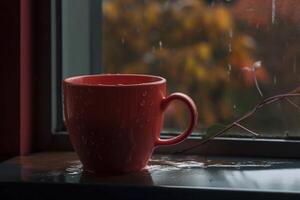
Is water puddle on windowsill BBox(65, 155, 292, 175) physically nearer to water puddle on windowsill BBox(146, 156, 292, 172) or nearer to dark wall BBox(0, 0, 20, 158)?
water puddle on windowsill BBox(146, 156, 292, 172)

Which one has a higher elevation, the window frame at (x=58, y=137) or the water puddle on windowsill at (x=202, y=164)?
the window frame at (x=58, y=137)

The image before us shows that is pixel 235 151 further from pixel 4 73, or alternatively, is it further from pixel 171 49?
pixel 4 73

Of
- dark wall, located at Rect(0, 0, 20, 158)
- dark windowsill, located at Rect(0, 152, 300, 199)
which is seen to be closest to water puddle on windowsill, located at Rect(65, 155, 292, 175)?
dark windowsill, located at Rect(0, 152, 300, 199)

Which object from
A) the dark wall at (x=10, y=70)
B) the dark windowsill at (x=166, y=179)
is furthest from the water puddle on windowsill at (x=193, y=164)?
the dark wall at (x=10, y=70)

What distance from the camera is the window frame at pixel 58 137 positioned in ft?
3.59

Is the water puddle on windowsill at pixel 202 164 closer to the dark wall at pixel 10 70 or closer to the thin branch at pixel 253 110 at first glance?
the thin branch at pixel 253 110

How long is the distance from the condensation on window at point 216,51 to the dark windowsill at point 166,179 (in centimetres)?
8

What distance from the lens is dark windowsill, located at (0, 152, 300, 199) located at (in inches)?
36.5

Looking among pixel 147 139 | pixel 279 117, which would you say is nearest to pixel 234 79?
pixel 279 117

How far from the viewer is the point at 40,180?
3.21 ft

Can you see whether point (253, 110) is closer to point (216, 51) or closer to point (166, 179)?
point (216, 51)

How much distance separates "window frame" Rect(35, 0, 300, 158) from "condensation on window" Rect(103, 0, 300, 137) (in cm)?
3

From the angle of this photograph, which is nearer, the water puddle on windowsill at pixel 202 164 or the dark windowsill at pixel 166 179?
the dark windowsill at pixel 166 179

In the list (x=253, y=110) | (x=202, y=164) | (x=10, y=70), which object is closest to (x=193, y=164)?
(x=202, y=164)
